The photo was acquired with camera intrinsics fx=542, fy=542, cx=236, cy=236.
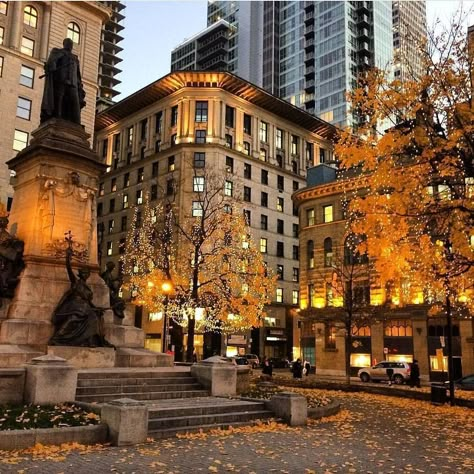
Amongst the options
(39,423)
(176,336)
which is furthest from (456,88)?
(176,336)

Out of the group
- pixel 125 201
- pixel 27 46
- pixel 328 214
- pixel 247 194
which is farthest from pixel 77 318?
pixel 125 201

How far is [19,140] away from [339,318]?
113 feet

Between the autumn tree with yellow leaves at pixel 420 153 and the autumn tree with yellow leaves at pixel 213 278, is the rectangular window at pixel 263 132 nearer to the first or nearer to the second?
the autumn tree with yellow leaves at pixel 213 278

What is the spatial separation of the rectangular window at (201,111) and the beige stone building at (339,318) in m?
16.3

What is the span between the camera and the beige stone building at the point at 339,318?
1763 inches

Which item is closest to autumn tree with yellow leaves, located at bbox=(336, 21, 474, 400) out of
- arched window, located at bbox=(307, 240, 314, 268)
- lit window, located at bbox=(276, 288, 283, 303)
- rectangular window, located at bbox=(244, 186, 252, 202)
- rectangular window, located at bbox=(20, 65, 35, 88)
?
arched window, located at bbox=(307, 240, 314, 268)

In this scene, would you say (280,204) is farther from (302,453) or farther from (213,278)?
(302,453)

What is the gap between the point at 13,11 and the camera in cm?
5397

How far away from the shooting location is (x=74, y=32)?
5841 cm

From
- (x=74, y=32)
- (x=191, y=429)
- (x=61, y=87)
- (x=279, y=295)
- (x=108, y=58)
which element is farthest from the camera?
(x=108, y=58)

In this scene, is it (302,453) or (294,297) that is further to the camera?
(294,297)

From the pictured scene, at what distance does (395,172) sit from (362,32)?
109 m

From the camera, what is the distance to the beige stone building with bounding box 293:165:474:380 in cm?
4478

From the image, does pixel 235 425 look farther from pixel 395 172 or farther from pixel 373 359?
pixel 373 359
